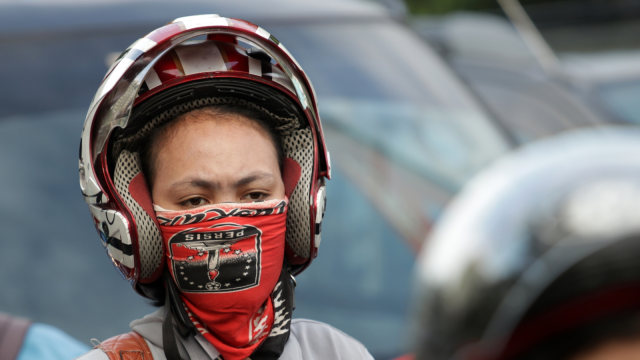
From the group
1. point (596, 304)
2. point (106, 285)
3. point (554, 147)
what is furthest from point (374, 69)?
point (596, 304)

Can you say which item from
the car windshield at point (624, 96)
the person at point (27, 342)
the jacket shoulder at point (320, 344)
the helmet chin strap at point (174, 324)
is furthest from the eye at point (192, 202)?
the car windshield at point (624, 96)

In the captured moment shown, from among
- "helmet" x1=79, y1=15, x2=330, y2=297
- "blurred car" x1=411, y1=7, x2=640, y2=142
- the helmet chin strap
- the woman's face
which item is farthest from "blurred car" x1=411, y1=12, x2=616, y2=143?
the helmet chin strap

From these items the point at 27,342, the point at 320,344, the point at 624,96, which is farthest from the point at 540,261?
the point at 624,96

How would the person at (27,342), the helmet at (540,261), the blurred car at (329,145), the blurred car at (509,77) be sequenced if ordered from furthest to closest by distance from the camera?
the blurred car at (509,77)
the blurred car at (329,145)
the person at (27,342)
the helmet at (540,261)

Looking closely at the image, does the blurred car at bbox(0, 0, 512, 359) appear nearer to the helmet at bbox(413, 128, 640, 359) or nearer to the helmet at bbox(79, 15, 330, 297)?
the helmet at bbox(79, 15, 330, 297)

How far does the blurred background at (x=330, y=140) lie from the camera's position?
3.96 metres

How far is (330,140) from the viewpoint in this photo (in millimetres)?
4637

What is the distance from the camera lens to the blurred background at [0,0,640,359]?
13.0 feet

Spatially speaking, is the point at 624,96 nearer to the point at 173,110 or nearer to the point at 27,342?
the point at 27,342

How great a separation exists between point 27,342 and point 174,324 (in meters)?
0.80

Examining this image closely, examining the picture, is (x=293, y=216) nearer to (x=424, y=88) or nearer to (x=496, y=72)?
(x=424, y=88)

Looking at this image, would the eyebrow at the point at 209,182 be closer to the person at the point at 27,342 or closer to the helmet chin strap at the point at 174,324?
the helmet chin strap at the point at 174,324

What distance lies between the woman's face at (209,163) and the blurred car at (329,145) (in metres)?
1.45

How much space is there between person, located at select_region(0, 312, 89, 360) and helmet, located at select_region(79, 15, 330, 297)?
63 cm
